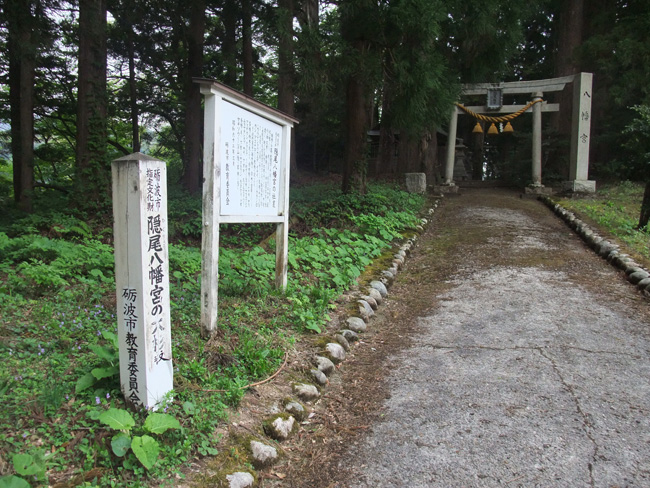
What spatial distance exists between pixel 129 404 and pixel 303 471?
96cm

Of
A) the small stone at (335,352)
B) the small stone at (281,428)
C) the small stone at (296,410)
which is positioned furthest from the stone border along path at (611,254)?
the small stone at (281,428)

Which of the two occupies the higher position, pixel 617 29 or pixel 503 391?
pixel 617 29

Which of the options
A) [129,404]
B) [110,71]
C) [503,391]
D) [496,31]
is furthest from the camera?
[110,71]

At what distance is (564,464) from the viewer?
239cm

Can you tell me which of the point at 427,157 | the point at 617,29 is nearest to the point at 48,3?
the point at 427,157

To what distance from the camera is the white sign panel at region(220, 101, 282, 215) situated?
3.52 m

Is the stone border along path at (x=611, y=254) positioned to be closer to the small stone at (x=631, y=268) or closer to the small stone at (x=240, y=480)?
the small stone at (x=631, y=268)

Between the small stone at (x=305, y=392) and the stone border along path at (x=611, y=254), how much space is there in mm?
4176

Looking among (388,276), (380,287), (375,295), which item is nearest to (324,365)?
(375,295)

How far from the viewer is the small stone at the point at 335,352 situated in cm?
371

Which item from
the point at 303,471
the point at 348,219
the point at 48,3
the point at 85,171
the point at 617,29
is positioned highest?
the point at 617,29

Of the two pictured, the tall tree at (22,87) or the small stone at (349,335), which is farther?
the tall tree at (22,87)

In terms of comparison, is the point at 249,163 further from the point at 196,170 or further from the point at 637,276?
the point at 196,170

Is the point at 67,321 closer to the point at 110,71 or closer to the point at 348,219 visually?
the point at 348,219
